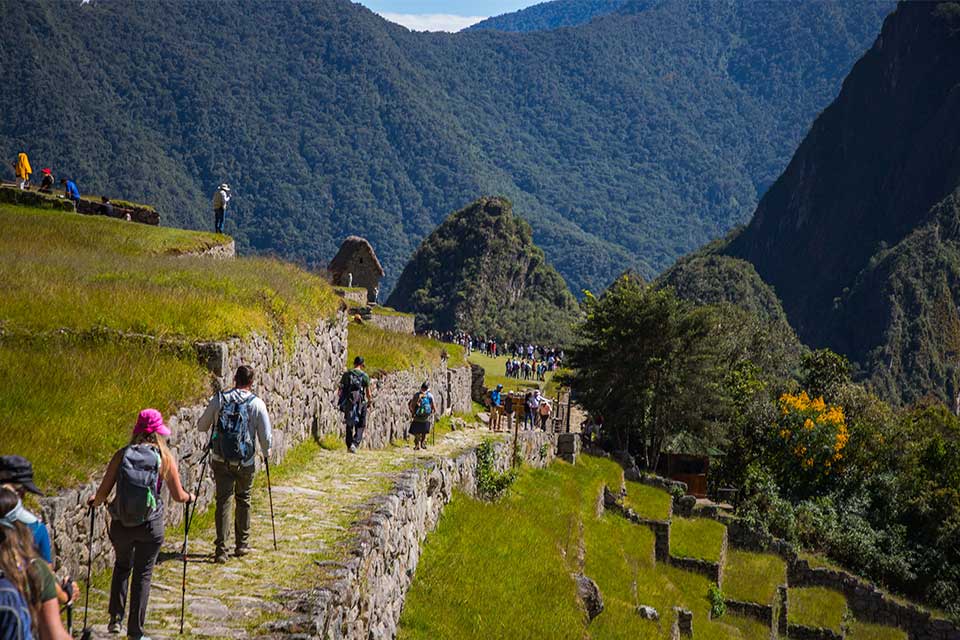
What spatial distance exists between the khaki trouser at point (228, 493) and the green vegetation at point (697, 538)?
83.8 feet

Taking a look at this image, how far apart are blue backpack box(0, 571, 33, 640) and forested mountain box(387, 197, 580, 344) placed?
4491 inches

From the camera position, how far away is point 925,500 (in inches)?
1893

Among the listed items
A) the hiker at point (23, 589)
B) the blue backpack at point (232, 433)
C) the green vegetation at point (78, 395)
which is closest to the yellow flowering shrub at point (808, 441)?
the green vegetation at point (78, 395)

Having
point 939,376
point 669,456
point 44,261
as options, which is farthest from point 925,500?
point 939,376

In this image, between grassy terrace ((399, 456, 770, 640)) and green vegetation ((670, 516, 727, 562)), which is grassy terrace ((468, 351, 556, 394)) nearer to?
green vegetation ((670, 516, 727, 562))

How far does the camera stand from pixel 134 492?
7070 millimetres

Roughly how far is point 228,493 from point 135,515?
2021 millimetres

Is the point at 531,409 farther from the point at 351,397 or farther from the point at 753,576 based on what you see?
the point at 351,397

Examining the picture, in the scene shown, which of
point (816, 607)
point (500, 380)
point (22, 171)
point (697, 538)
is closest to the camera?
point (22, 171)

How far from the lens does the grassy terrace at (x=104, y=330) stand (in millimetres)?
8688

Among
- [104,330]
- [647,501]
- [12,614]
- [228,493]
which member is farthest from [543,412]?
[12,614]

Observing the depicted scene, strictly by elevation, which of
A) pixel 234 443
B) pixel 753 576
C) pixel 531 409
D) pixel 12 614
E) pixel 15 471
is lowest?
pixel 753 576

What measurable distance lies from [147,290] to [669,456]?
35759 millimetres

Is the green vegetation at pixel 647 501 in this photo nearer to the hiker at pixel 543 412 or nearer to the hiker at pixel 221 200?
the hiker at pixel 543 412
